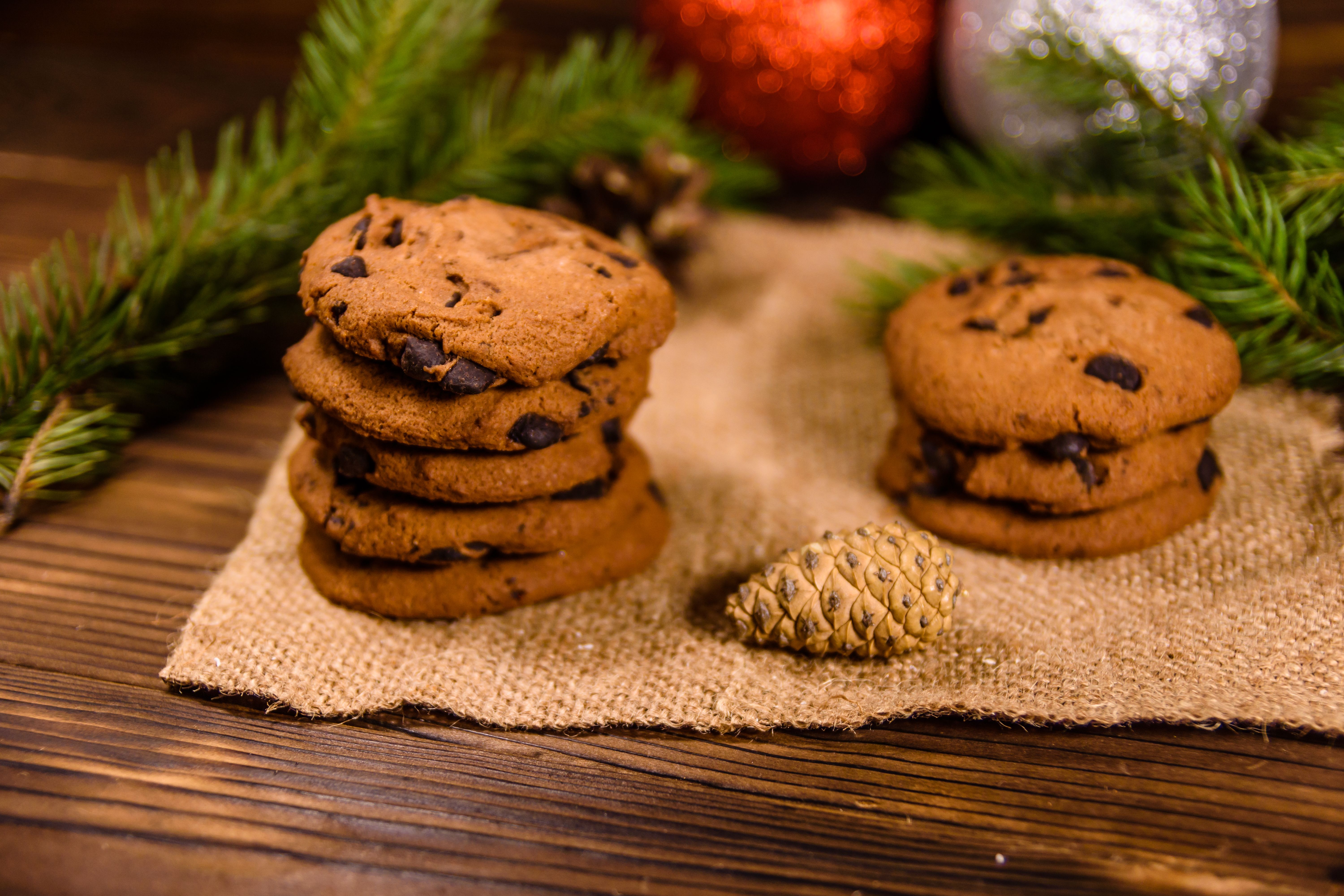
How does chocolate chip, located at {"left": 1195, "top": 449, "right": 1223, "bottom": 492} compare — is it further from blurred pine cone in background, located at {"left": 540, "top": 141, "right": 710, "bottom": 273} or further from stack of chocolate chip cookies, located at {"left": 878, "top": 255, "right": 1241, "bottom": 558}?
blurred pine cone in background, located at {"left": 540, "top": 141, "right": 710, "bottom": 273}

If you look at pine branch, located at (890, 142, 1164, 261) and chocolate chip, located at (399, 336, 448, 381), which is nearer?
chocolate chip, located at (399, 336, 448, 381)

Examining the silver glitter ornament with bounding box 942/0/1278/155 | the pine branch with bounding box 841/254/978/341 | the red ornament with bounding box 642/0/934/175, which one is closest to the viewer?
the silver glitter ornament with bounding box 942/0/1278/155

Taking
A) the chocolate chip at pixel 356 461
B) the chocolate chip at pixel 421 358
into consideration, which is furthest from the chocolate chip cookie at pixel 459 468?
the chocolate chip at pixel 421 358

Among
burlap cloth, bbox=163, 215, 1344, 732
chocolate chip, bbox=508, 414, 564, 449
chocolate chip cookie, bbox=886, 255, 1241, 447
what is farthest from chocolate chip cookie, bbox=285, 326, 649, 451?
chocolate chip cookie, bbox=886, 255, 1241, 447

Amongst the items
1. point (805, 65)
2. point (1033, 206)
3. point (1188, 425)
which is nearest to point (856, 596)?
point (1188, 425)

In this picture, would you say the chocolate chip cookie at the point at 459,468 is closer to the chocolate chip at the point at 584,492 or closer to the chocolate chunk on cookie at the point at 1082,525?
the chocolate chip at the point at 584,492

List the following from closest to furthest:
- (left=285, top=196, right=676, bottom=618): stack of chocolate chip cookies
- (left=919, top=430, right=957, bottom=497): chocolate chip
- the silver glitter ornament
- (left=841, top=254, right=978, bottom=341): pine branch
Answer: (left=285, top=196, right=676, bottom=618): stack of chocolate chip cookies → (left=919, top=430, right=957, bottom=497): chocolate chip → the silver glitter ornament → (left=841, top=254, right=978, bottom=341): pine branch

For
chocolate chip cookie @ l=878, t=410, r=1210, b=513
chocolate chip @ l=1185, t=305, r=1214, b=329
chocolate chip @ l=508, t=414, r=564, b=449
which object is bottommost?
chocolate chip cookie @ l=878, t=410, r=1210, b=513
